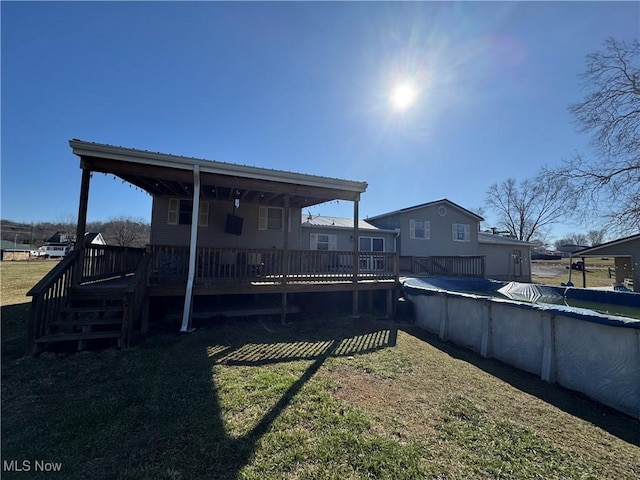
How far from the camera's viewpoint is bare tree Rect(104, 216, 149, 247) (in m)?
34.0

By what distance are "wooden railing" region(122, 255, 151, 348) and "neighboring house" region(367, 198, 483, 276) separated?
1382 centimetres

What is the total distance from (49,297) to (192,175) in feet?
11.8

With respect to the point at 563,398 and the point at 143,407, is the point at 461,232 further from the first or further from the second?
the point at 143,407

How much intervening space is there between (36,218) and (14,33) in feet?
271

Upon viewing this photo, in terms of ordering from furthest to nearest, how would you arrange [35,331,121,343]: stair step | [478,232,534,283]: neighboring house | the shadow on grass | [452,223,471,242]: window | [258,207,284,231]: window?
[478,232,534,283]: neighboring house
[452,223,471,242]: window
[258,207,284,231]: window
[35,331,121,343]: stair step
the shadow on grass

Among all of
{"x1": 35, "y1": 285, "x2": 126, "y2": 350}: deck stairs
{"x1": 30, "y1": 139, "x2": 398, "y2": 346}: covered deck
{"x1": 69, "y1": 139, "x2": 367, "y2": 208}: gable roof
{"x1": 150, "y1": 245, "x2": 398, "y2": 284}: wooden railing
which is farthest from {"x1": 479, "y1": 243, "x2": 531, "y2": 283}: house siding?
{"x1": 35, "y1": 285, "x2": 126, "y2": 350}: deck stairs

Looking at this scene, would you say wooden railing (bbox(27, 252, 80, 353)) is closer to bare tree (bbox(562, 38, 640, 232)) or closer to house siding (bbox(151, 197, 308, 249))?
house siding (bbox(151, 197, 308, 249))

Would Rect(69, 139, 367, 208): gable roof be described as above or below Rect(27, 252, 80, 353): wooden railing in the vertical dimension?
above

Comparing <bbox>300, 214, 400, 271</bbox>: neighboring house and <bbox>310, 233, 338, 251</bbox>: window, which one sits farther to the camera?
<bbox>310, 233, 338, 251</bbox>: window

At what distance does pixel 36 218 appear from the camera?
6481 centimetres

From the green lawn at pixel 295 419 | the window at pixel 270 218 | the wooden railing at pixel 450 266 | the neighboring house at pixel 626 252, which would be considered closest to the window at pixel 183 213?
the window at pixel 270 218

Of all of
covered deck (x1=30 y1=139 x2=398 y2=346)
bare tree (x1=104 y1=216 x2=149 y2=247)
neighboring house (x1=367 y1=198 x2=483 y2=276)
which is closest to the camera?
covered deck (x1=30 y1=139 x2=398 y2=346)

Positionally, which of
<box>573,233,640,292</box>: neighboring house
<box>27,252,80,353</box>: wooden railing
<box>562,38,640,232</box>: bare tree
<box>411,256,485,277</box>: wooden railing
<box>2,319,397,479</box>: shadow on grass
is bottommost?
<box>2,319,397,479</box>: shadow on grass

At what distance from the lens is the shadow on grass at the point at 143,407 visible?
100 inches
